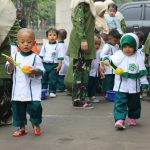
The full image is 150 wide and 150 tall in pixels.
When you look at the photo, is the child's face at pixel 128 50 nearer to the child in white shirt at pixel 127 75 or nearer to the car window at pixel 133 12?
the child in white shirt at pixel 127 75

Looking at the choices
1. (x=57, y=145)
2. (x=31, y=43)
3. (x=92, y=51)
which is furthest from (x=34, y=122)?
(x=92, y=51)

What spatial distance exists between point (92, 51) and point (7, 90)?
191 centimetres

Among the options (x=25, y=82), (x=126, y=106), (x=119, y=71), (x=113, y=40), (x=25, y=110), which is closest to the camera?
(x=25, y=82)

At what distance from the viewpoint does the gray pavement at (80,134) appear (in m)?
5.49

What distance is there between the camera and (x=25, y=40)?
580 centimetres

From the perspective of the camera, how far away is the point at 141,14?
1462cm

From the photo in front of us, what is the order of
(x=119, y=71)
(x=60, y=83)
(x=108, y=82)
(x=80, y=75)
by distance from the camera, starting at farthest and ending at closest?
1. (x=60, y=83)
2. (x=108, y=82)
3. (x=80, y=75)
4. (x=119, y=71)

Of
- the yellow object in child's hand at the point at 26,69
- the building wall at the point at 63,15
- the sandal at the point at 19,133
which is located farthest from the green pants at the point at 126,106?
the building wall at the point at 63,15

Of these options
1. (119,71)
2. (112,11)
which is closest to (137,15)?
(112,11)

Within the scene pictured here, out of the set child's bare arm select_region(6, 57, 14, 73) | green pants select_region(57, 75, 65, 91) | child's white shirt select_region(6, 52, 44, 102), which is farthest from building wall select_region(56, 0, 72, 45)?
child's bare arm select_region(6, 57, 14, 73)

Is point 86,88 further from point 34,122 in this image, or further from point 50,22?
point 50,22

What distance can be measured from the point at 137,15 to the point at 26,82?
30.5 feet

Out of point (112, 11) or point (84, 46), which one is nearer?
point (84, 46)

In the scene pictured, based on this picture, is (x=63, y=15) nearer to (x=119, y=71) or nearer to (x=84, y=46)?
(x=84, y=46)
